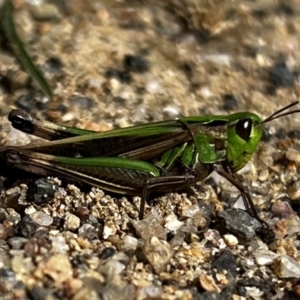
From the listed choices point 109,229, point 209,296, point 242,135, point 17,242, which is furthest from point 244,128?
point 17,242

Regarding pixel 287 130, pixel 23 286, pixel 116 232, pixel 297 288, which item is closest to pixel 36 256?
pixel 23 286

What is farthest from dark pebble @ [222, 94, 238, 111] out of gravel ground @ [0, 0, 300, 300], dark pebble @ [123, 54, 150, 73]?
dark pebble @ [123, 54, 150, 73]

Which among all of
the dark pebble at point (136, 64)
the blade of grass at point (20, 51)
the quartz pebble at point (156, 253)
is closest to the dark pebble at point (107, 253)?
the quartz pebble at point (156, 253)

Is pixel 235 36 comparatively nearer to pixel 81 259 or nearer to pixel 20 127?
pixel 20 127

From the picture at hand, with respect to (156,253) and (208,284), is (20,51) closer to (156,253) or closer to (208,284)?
(156,253)

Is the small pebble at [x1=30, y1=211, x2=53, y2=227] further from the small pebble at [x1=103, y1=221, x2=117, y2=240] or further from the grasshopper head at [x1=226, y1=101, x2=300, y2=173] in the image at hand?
the grasshopper head at [x1=226, y1=101, x2=300, y2=173]

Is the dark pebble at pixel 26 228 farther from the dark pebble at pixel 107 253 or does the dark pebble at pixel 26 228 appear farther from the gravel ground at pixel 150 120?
the dark pebble at pixel 107 253
